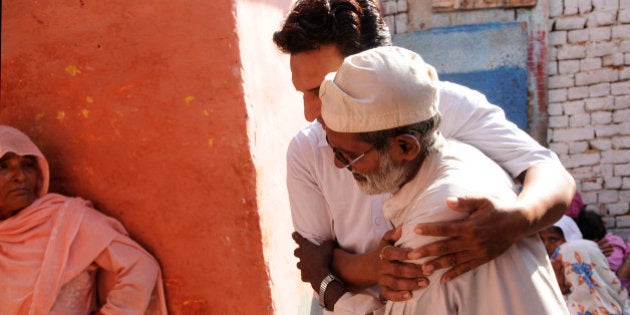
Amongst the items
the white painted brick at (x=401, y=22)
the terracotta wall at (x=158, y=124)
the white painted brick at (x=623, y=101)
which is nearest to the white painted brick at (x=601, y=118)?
the white painted brick at (x=623, y=101)

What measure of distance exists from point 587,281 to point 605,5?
2749 mm

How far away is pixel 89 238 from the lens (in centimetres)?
327

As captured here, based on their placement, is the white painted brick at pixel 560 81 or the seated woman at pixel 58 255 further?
the white painted brick at pixel 560 81

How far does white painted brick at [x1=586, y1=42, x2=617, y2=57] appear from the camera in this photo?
6.56 meters

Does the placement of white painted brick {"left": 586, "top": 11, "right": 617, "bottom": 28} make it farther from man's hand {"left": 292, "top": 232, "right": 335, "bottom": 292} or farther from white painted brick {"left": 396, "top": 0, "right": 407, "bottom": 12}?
man's hand {"left": 292, "top": 232, "right": 335, "bottom": 292}

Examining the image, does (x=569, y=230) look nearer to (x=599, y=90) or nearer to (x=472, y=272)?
(x=599, y=90)

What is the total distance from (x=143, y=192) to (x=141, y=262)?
0.33 m

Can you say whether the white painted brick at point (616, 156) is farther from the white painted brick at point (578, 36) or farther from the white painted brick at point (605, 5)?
the white painted brick at point (605, 5)

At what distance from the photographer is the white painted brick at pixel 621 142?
21.8ft

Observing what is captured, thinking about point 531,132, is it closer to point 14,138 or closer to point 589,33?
point 589,33

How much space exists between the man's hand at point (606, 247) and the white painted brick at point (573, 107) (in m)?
1.21

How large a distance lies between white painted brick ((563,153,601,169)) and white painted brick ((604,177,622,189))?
21 cm

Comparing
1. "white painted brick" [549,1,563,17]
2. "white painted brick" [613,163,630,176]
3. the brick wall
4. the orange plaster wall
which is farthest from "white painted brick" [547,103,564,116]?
the orange plaster wall

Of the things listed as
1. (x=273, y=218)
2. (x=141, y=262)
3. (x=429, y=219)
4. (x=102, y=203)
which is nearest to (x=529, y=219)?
(x=429, y=219)
